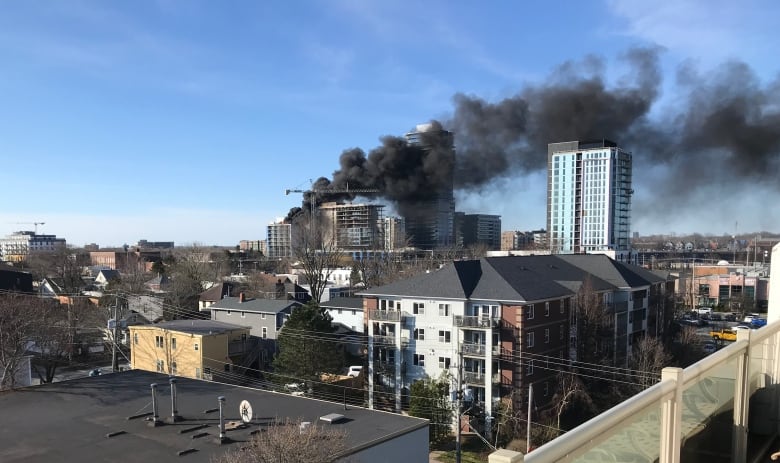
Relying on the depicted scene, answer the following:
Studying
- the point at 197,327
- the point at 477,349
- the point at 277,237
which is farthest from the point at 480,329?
the point at 277,237

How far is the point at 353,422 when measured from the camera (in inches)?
459

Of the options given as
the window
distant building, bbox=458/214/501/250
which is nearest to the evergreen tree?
the window

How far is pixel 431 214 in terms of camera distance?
97750 mm

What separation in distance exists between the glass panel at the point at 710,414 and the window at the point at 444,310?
61.8 feet

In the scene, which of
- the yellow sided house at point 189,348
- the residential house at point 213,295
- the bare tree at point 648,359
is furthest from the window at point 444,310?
the residential house at point 213,295

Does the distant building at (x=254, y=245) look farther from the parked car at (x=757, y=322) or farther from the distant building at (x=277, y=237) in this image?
the parked car at (x=757, y=322)

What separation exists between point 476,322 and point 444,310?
154cm

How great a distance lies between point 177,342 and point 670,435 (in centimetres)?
2684

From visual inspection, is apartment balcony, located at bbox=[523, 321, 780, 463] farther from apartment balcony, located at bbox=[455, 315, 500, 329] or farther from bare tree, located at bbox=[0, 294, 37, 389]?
bare tree, located at bbox=[0, 294, 37, 389]

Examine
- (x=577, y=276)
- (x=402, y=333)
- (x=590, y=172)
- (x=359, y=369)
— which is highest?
(x=590, y=172)

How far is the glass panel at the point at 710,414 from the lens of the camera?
2686 mm

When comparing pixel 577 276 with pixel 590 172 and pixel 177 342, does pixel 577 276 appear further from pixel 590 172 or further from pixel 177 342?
pixel 590 172

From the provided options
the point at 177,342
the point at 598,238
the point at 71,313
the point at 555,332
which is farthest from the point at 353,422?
the point at 598,238

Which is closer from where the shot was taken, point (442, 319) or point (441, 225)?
point (442, 319)
